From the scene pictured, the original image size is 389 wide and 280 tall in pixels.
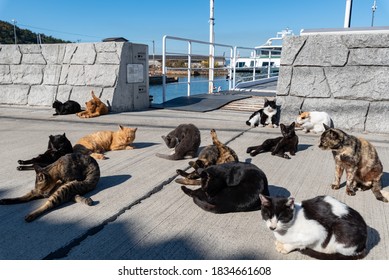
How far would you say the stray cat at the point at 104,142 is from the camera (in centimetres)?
498

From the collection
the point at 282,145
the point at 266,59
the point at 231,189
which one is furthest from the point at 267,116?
the point at 266,59

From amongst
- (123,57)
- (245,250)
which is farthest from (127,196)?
(123,57)

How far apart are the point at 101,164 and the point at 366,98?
577 centimetres

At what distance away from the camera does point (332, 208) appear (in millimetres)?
2367

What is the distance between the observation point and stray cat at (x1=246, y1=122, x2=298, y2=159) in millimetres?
5148

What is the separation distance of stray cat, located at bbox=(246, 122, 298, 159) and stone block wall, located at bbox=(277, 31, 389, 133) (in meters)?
2.42

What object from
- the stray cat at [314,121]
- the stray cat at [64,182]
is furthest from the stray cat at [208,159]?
the stray cat at [314,121]

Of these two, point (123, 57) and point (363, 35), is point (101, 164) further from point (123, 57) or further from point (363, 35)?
point (363, 35)

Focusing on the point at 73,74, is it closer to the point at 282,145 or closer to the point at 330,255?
the point at 282,145

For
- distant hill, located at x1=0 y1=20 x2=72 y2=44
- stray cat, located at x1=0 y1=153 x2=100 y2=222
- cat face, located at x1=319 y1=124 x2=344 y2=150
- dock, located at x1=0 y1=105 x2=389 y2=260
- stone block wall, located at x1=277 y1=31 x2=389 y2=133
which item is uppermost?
distant hill, located at x1=0 y1=20 x2=72 y2=44

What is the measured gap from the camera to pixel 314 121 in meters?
6.68

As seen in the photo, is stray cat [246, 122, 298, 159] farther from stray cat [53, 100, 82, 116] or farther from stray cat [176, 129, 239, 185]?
stray cat [53, 100, 82, 116]

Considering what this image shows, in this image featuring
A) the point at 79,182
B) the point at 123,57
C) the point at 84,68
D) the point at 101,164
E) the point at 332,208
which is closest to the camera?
the point at 332,208

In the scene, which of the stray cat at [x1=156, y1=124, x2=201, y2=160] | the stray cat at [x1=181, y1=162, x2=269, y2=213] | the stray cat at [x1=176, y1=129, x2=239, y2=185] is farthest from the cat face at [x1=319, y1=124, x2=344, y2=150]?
the stray cat at [x1=156, y1=124, x2=201, y2=160]
